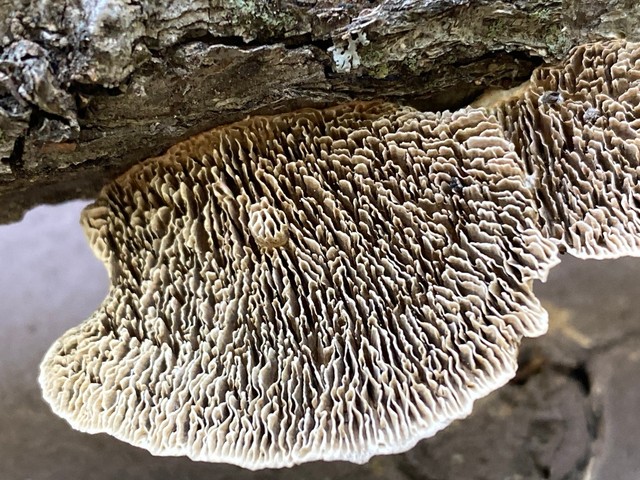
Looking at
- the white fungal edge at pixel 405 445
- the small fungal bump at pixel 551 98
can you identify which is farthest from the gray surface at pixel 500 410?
the small fungal bump at pixel 551 98

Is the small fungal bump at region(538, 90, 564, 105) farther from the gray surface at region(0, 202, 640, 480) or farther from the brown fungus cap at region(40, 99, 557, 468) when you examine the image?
the gray surface at region(0, 202, 640, 480)

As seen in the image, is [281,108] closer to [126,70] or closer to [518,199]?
[126,70]

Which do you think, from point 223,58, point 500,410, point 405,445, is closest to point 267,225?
point 223,58

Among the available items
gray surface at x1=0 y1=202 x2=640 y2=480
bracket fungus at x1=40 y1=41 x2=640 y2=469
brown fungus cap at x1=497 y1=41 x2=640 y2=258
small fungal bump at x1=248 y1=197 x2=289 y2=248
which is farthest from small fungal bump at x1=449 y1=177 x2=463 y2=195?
gray surface at x1=0 y1=202 x2=640 y2=480

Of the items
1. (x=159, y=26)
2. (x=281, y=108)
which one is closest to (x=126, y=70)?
(x=159, y=26)

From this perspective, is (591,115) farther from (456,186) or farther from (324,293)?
(324,293)

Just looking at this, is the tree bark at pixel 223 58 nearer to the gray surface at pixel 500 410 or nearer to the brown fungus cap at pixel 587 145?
the brown fungus cap at pixel 587 145
